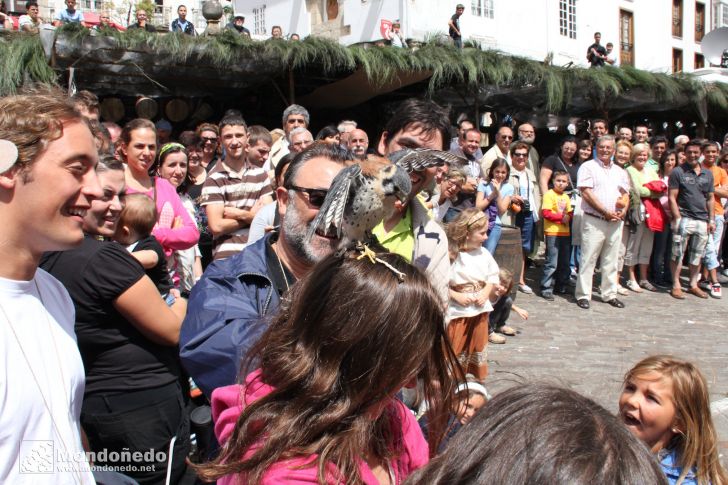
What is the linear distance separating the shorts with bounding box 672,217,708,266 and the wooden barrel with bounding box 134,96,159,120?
7.84 meters

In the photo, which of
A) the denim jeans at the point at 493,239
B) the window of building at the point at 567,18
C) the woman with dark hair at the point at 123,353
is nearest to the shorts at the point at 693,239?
the denim jeans at the point at 493,239

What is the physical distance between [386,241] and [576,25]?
3031 centimetres

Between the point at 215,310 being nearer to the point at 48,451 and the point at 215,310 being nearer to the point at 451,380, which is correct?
the point at 48,451

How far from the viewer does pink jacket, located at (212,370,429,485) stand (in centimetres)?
126

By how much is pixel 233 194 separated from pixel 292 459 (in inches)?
147

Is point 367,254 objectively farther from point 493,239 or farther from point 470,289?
point 493,239

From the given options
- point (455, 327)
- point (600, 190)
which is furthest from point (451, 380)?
point (600, 190)

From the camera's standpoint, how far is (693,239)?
902 centimetres

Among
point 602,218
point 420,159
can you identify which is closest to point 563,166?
point 602,218

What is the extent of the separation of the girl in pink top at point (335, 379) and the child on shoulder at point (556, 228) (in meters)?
7.32

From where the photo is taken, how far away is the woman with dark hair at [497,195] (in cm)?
733

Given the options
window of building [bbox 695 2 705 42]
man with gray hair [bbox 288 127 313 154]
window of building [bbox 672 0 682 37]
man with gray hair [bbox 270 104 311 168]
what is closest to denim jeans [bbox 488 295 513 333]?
man with gray hair [bbox 288 127 313 154]

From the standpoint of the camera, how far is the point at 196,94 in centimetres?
930

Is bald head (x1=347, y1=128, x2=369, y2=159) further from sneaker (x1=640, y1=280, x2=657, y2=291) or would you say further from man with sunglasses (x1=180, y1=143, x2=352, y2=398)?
sneaker (x1=640, y1=280, x2=657, y2=291)
